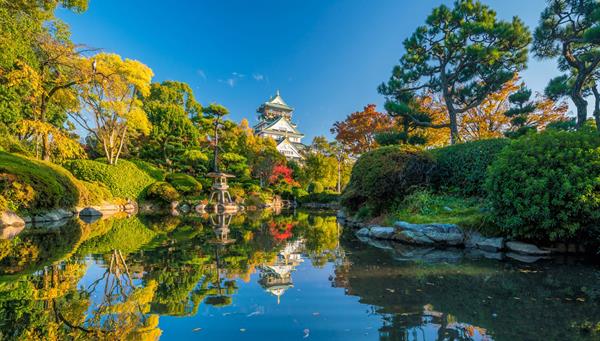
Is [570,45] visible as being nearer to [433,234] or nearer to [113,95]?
[433,234]

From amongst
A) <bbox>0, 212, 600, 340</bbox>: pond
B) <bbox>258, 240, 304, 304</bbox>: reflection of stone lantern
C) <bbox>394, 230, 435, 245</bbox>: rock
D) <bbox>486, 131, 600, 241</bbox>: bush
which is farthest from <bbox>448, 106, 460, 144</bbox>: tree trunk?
<bbox>258, 240, 304, 304</bbox>: reflection of stone lantern

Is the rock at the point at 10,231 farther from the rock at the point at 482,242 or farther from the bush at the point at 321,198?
the bush at the point at 321,198

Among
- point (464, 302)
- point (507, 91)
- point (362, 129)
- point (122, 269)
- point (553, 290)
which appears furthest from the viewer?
point (362, 129)

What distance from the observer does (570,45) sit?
9.44 meters

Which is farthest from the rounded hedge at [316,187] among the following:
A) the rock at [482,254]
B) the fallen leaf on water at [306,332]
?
the fallen leaf on water at [306,332]

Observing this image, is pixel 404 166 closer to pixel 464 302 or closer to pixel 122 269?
pixel 464 302

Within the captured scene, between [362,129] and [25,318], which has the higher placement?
[362,129]

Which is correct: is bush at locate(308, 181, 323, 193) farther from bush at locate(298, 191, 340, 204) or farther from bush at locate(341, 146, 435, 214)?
bush at locate(341, 146, 435, 214)

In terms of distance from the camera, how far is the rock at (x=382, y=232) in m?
6.81

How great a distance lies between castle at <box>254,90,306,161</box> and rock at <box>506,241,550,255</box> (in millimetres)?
28670

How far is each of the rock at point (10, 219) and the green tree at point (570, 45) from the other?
1545cm

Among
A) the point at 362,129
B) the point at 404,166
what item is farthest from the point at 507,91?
the point at 404,166

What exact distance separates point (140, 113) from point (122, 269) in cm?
1507

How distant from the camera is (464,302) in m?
2.76
